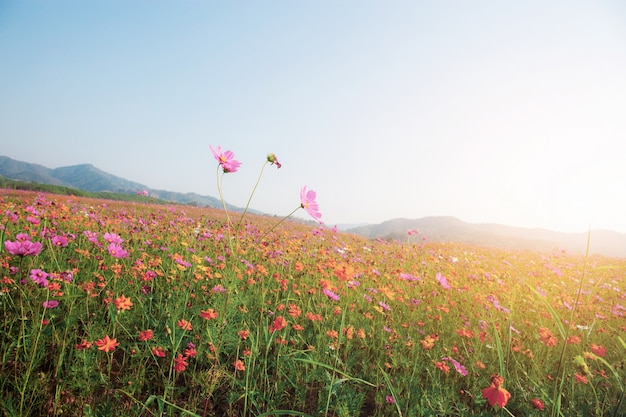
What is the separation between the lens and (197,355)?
70.9 inches

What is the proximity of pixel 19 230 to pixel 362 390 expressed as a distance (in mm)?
3816

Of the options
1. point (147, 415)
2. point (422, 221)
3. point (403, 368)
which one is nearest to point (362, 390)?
point (403, 368)

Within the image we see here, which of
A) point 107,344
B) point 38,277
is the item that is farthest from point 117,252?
point 107,344

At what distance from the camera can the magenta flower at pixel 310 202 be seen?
5.13 feet

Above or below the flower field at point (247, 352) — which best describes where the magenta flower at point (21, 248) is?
above

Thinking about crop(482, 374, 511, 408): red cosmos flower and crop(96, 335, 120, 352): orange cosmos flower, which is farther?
crop(96, 335, 120, 352): orange cosmos flower

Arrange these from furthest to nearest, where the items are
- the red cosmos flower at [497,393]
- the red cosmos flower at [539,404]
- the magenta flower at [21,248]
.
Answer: the red cosmos flower at [539,404] → the magenta flower at [21,248] → the red cosmos flower at [497,393]

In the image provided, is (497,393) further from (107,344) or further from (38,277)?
(38,277)

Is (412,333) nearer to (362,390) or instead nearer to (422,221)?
(362,390)

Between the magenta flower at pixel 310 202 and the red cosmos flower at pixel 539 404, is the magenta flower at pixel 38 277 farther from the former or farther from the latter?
the red cosmos flower at pixel 539 404

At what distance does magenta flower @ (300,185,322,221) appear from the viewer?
1565mm

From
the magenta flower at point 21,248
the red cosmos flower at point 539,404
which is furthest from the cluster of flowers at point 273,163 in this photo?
the red cosmos flower at point 539,404

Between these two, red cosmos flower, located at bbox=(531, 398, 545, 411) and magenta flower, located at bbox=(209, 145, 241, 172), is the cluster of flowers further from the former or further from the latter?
red cosmos flower, located at bbox=(531, 398, 545, 411)

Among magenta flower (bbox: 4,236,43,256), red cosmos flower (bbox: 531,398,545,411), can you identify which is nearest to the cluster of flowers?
magenta flower (bbox: 4,236,43,256)
